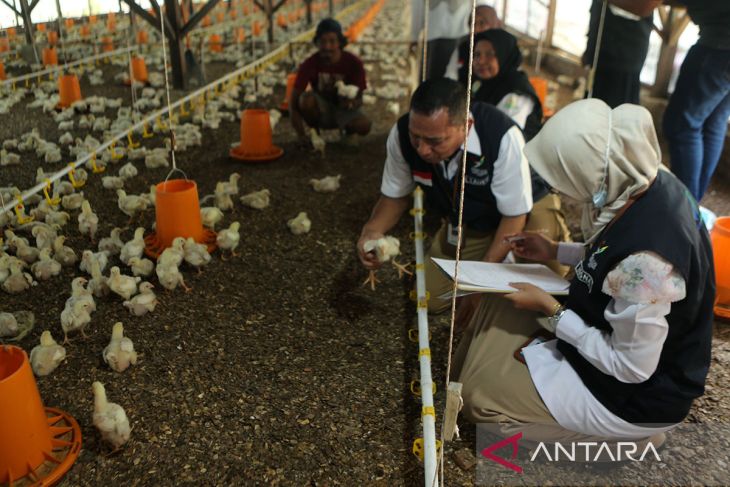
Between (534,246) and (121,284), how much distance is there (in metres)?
1.52

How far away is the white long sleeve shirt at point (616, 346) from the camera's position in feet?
3.90

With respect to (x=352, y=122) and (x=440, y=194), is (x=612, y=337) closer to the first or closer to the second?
(x=440, y=194)

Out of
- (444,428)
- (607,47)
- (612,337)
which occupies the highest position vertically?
(607,47)

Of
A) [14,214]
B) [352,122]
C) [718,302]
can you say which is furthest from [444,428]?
[352,122]

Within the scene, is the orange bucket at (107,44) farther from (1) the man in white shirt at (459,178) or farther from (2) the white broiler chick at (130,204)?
(1) the man in white shirt at (459,178)

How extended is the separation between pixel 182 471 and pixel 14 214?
6.42 feet

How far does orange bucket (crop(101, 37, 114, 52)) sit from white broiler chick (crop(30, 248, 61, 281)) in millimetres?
4560

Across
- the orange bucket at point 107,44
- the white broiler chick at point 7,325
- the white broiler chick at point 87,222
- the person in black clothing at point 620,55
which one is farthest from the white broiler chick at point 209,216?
the orange bucket at point 107,44

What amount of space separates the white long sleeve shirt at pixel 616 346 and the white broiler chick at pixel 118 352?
1250 mm

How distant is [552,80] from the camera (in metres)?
7.38

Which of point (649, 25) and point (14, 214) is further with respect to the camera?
point (649, 25)

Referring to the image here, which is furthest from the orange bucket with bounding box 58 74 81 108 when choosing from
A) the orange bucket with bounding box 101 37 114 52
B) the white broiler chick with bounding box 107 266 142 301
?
the white broiler chick with bounding box 107 266 142 301

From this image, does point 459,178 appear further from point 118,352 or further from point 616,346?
point 118,352

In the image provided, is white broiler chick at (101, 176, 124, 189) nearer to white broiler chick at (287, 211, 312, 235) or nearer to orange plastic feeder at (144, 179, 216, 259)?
orange plastic feeder at (144, 179, 216, 259)
